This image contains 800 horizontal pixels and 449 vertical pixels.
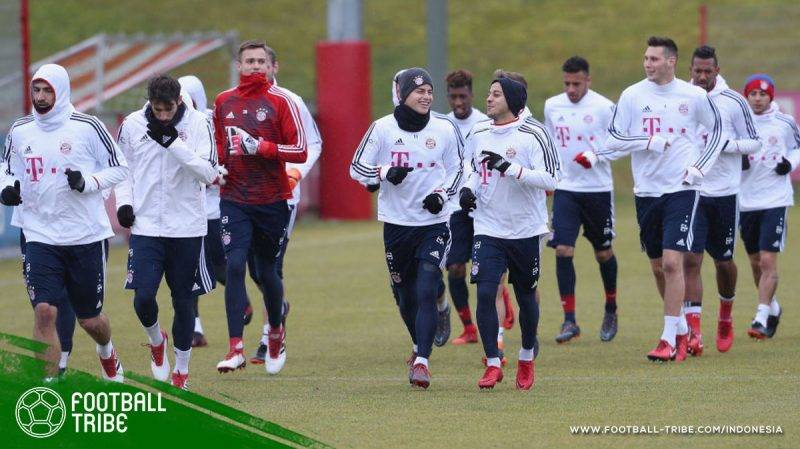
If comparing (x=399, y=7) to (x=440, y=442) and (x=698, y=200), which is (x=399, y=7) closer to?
(x=698, y=200)

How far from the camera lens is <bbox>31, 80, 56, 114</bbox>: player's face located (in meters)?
9.80

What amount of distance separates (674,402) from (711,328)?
14.6 ft

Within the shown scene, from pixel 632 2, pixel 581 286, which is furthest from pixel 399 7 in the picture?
pixel 581 286

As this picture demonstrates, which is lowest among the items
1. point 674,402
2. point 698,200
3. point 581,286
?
point 581,286

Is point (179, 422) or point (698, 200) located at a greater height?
point (698, 200)

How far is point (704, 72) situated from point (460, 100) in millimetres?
2039

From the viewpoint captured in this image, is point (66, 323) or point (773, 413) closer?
point (773, 413)

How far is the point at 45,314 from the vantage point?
9.82m

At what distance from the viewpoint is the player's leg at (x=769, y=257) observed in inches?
535

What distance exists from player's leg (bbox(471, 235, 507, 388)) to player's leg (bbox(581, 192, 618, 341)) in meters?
3.23

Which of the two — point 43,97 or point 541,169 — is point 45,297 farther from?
point 541,169

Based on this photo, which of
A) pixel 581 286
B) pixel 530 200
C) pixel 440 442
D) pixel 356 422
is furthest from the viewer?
pixel 581 286

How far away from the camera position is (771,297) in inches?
535

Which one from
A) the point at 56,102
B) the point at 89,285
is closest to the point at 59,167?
the point at 56,102
